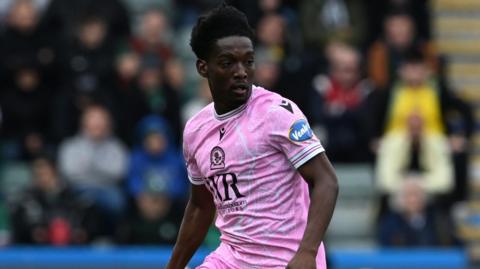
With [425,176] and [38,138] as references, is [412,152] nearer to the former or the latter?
[425,176]

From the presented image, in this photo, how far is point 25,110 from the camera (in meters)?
12.0

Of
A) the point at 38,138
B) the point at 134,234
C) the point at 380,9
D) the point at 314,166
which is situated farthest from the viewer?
the point at 380,9

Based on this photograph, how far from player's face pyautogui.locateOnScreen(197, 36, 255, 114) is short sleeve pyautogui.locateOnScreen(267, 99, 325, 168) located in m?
0.16

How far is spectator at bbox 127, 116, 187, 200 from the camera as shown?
11219mm

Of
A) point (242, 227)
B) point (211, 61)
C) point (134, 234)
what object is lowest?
point (134, 234)

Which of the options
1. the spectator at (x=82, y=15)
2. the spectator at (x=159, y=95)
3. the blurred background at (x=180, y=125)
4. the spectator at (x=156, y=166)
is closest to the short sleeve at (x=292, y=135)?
the blurred background at (x=180, y=125)

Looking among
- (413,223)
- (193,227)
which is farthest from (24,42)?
(193,227)

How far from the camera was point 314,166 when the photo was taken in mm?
5246

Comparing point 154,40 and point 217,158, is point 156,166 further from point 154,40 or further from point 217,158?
point 217,158

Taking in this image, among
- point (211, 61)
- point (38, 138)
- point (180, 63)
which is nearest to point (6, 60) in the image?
point (38, 138)

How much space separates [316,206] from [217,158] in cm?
60

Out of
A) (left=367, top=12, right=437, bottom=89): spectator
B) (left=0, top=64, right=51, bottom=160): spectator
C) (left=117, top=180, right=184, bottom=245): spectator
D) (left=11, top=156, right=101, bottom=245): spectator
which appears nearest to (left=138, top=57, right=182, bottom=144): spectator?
(left=0, top=64, right=51, bottom=160): spectator

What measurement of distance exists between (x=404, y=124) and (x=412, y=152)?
32cm

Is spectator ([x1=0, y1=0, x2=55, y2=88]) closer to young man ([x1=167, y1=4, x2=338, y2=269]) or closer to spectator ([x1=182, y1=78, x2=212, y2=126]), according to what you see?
spectator ([x1=182, y1=78, x2=212, y2=126])
